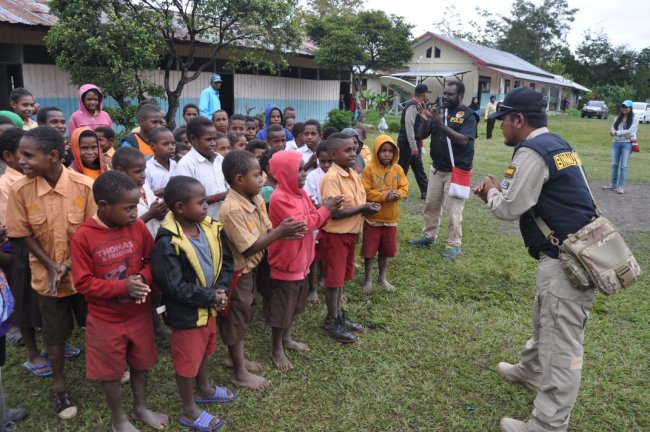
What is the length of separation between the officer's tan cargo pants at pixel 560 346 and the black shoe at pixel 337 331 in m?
1.48

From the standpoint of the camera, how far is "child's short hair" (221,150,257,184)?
2.95 m

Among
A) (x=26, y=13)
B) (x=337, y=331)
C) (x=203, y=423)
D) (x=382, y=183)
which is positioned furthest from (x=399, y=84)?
(x=203, y=423)

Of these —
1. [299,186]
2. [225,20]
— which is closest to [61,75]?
[225,20]

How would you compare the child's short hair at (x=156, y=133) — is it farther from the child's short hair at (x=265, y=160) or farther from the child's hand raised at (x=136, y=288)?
the child's hand raised at (x=136, y=288)

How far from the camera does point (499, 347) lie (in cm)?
372

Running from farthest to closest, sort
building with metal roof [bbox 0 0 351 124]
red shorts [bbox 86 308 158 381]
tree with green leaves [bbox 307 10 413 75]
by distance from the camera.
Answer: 1. tree with green leaves [bbox 307 10 413 75]
2. building with metal roof [bbox 0 0 351 124]
3. red shorts [bbox 86 308 158 381]

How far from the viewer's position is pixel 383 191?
14.5ft

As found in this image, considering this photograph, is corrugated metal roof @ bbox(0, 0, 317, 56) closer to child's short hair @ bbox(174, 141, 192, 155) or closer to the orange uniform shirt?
child's short hair @ bbox(174, 141, 192, 155)

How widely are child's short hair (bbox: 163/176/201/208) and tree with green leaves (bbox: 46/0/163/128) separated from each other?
23.5 ft

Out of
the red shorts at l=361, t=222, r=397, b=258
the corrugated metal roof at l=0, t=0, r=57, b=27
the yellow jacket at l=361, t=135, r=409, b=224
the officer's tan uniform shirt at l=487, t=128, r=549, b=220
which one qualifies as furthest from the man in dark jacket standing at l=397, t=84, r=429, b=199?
the corrugated metal roof at l=0, t=0, r=57, b=27

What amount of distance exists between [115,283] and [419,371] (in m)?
2.15

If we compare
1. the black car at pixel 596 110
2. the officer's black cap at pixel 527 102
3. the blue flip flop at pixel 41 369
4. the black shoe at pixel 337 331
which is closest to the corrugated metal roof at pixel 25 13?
the blue flip flop at pixel 41 369

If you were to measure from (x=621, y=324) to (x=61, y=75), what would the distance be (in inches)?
460

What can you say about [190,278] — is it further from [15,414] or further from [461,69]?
[461,69]
